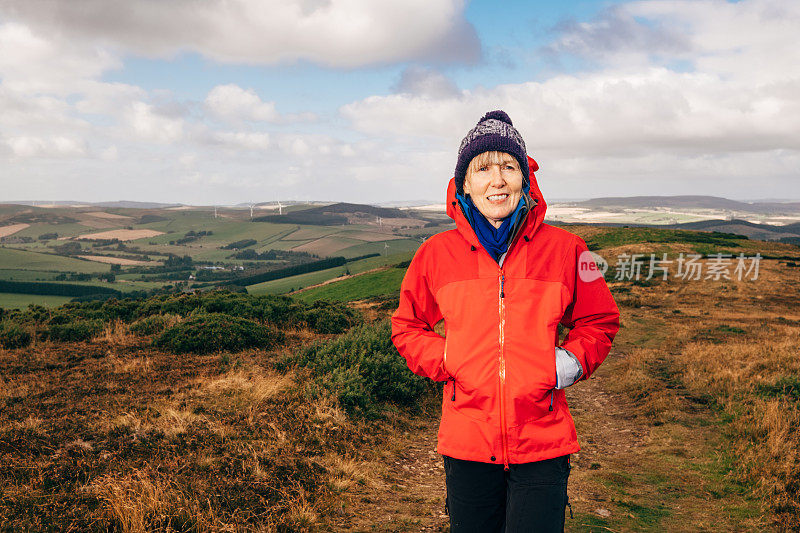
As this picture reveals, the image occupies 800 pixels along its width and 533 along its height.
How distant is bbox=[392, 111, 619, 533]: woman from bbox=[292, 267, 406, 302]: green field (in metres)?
50.1

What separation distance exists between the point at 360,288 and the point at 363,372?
50.4 metres

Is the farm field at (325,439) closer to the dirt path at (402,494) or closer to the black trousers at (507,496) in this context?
the dirt path at (402,494)

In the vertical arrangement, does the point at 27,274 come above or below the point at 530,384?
below

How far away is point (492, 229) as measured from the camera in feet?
10.3

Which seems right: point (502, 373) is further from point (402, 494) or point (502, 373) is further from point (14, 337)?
point (14, 337)

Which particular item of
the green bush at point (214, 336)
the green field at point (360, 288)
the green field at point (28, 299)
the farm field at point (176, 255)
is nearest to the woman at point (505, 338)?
the green bush at point (214, 336)

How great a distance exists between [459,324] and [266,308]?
1588cm

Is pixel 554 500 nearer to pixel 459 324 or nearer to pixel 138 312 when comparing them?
pixel 459 324

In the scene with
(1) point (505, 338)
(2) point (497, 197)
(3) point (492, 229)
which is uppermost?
(2) point (497, 197)

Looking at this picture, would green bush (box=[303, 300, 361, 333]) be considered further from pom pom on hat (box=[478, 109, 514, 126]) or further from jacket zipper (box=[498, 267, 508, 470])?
jacket zipper (box=[498, 267, 508, 470])

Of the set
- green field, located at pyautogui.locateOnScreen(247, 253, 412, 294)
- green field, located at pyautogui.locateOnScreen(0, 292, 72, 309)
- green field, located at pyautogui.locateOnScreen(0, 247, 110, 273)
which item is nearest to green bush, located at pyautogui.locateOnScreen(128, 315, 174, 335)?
green field, located at pyautogui.locateOnScreen(247, 253, 412, 294)

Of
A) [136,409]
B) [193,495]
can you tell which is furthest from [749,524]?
[136,409]

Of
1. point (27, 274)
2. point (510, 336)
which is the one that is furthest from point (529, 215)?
point (27, 274)

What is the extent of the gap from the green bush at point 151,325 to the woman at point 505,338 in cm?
1440
